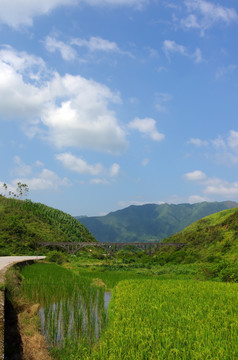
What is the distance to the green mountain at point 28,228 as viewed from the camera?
6481cm

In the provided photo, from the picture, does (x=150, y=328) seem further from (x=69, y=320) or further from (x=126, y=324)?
(x=69, y=320)

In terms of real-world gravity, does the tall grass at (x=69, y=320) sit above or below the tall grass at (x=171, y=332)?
below

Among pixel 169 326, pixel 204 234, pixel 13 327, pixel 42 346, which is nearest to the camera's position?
pixel 169 326

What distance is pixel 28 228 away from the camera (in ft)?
260

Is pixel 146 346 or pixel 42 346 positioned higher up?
pixel 146 346

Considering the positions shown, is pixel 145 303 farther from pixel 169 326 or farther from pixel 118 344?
pixel 118 344

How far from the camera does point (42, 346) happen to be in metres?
8.75

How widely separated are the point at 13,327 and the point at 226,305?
25.9ft

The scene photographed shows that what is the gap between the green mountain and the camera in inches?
2552

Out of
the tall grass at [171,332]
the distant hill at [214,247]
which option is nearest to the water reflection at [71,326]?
the tall grass at [171,332]

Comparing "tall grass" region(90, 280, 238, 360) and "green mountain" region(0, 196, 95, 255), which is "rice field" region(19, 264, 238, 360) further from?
"green mountain" region(0, 196, 95, 255)

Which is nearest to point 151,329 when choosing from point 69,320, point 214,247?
point 69,320

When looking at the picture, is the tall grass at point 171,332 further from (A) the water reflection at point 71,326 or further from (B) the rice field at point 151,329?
(A) the water reflection at point 71,326

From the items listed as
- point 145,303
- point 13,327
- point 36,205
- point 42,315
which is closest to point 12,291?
point 42,315
